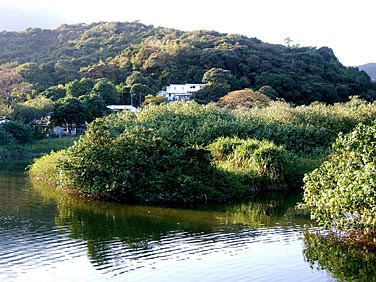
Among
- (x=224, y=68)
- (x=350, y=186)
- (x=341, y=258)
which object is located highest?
(x=224, y=68)

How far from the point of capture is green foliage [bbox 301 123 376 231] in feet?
46.5

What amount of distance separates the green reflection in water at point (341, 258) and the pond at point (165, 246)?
2cm

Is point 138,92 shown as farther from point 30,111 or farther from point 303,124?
point 303,124

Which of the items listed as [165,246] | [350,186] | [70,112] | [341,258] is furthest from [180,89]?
[341,258]

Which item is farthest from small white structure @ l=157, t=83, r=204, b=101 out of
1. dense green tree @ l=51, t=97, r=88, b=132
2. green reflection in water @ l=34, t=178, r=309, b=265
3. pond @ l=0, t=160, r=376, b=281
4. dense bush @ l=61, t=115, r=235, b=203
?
pond @ l=0, t=160, r=376, b=281

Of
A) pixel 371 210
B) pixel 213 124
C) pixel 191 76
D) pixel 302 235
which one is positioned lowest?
pixel 302 235

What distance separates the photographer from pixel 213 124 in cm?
3173

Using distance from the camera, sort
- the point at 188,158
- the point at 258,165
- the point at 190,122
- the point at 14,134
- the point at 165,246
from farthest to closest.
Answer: the point at 14,134 < the point at 190,122 < the point at 258,165 < the point at 188,158 < the point at 165,246

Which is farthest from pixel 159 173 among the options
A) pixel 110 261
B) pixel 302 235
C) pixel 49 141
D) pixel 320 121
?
pixel 49 141

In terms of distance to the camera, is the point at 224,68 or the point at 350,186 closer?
the point at 350,186

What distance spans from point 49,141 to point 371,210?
4008 centimetres

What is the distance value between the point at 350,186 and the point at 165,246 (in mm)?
5280

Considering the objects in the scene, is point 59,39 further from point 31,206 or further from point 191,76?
point 31,206

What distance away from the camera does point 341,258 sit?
1445cm
